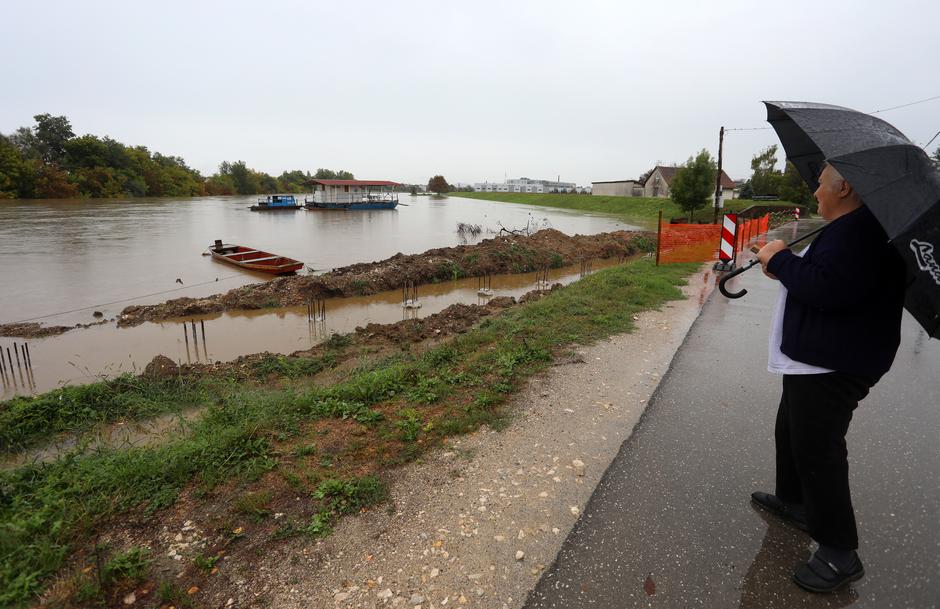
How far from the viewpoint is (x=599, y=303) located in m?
8.39

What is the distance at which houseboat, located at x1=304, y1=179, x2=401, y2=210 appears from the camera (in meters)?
59.9

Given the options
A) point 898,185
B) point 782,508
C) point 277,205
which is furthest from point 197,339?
point 277,205

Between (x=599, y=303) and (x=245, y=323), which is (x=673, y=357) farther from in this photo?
(x=245, y=323)

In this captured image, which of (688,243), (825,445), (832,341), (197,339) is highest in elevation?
(832,341)

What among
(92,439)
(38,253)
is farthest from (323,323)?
(38,253)

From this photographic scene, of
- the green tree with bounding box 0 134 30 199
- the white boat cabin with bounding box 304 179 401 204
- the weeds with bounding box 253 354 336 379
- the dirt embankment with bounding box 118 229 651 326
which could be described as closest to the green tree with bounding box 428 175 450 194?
the white boat cabin with bounding box 304 179 401 204

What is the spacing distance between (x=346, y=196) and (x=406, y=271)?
50.0 m

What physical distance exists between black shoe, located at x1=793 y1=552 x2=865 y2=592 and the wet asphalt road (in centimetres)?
5

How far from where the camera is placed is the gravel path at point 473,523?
2334 mm

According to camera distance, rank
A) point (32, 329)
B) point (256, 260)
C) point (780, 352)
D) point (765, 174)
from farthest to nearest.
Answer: point (765, 174) → point (256, 260) → point (32, 329) → point (780, 352)

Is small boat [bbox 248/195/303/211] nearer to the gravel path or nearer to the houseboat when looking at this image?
the houseboat

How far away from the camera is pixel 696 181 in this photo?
3925 cm

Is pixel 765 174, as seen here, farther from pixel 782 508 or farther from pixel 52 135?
pixel 52 135

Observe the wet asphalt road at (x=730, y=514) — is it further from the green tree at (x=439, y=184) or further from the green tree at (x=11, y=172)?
the green tree at (x=439, y=184)
